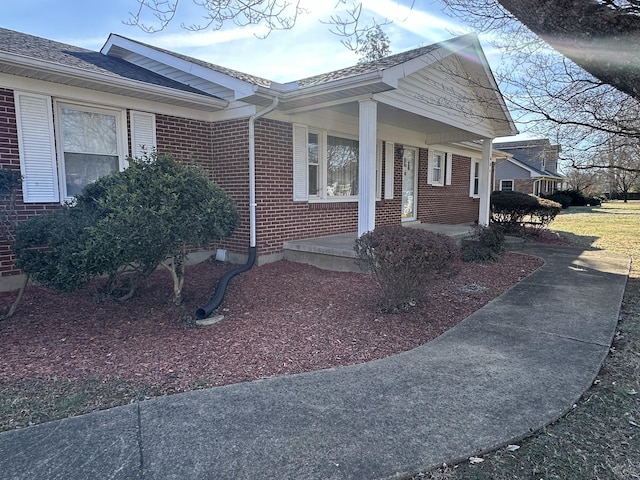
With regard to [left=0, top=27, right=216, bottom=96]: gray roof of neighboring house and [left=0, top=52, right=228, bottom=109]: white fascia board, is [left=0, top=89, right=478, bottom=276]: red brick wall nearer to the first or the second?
[left=0, top=52, right=228, bottom=109]: white fascia board

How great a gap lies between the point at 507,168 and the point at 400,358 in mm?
38451

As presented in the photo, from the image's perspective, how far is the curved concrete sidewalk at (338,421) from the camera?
2.36 m

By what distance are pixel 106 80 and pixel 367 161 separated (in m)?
4.24

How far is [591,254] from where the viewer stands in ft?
33.5

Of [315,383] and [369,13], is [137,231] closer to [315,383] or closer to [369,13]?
[315,383]

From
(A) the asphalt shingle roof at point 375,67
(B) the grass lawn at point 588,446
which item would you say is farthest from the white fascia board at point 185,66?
(B) the grass lawn at point 588,446

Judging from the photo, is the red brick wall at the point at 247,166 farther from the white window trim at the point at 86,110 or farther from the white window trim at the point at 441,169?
the white window trim at the point at 441,169

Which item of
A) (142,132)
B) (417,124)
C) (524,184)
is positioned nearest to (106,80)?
(142,132)

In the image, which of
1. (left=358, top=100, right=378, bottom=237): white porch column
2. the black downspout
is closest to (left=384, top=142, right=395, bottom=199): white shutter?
(left=358, top=100, right=378, bottom=237): white porch column

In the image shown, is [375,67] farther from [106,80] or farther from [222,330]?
[222,330]

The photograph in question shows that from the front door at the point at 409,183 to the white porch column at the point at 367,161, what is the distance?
16.8 feet

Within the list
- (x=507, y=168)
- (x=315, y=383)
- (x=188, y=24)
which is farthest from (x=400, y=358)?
(x=507, y=168)

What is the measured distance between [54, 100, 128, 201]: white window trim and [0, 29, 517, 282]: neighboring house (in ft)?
0.05

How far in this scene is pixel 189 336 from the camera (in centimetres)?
455
